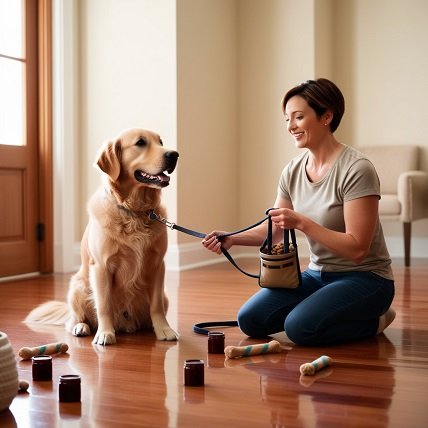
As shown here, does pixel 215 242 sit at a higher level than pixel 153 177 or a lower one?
lower

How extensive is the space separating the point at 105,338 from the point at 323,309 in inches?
31.1

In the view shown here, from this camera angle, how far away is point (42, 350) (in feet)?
7.99

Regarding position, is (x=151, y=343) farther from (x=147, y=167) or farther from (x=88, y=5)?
(x=88, y=5)

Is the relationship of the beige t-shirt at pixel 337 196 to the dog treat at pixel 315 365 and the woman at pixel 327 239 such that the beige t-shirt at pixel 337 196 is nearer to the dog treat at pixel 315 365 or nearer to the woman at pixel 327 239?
the woman at pixel 327 239

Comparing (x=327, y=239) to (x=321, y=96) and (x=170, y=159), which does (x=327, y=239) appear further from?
(x=170, y=159)

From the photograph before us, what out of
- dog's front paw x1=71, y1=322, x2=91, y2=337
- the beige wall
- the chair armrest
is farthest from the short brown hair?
the chair armrest

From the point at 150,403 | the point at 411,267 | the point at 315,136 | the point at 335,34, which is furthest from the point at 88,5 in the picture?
the point at 150,403

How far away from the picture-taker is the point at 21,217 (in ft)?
16.4

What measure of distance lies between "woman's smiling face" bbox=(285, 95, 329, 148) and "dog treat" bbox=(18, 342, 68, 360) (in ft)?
3.63

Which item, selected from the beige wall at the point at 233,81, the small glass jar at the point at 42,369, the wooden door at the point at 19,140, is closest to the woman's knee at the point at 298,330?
the small glass jar at the point at 42,369

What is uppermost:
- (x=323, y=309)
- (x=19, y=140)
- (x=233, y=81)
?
(x=233, y=81)

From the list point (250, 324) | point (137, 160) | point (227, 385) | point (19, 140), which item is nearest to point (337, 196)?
point (250, 324)

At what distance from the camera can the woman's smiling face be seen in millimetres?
2637

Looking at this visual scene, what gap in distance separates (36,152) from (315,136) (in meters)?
2.99
